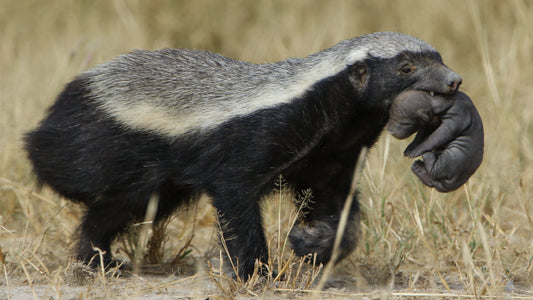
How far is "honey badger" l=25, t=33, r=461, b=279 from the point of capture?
3.87 m

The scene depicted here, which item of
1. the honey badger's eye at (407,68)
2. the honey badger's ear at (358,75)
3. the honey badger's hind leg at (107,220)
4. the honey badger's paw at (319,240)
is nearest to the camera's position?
the honey badger's eye at (407,68)

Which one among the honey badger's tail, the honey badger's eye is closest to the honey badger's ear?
the honey badger's eye

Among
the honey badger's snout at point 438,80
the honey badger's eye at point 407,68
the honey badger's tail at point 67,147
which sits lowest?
the honey badger's tail at point 67,147

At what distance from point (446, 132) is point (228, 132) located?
1141 mm

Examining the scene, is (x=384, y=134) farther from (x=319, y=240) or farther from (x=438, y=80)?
(x=438, y=80)

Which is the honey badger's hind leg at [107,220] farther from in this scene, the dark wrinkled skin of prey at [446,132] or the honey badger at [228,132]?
the dark wrinkled skin of prey at [446,132]

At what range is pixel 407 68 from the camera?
3752 millimetres

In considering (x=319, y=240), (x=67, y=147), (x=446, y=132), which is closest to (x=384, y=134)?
(x=319, y=240)

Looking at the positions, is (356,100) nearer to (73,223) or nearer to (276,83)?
(276,83)

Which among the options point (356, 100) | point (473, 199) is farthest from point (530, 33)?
point (356, 100)

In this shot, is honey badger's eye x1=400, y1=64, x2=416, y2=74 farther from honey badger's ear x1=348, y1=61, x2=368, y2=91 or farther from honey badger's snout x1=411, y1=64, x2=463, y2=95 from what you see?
honey badger's ear x1=348, y1=61, x2=368, y2=91

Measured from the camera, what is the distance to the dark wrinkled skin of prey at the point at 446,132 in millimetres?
3654

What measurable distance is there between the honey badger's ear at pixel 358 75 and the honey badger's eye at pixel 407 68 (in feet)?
0.65

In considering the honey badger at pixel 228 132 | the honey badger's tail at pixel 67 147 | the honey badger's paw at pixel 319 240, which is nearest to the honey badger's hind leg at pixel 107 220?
the honey badger at pixel 228 132
